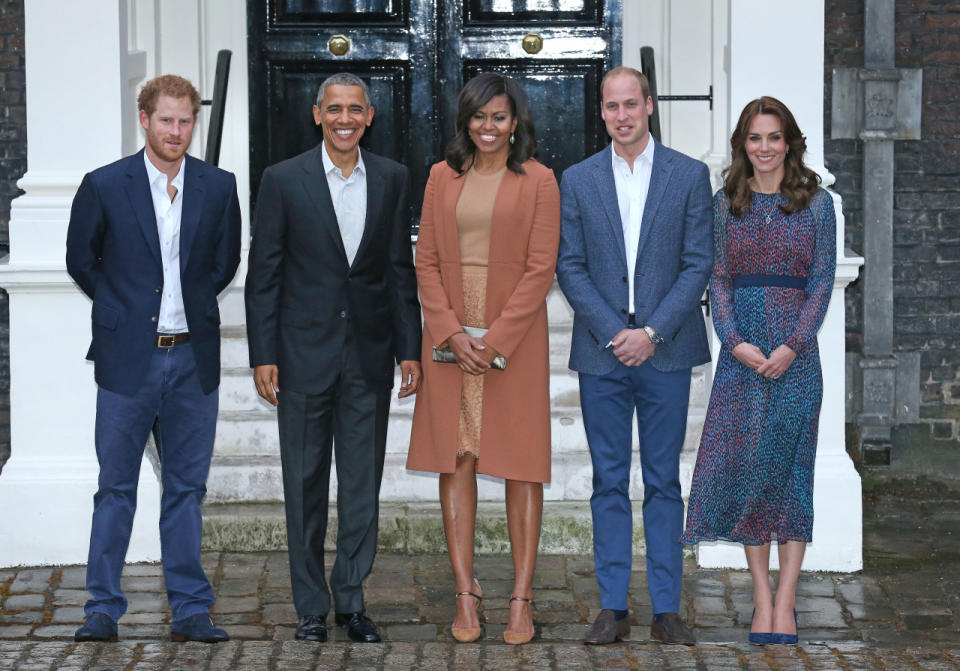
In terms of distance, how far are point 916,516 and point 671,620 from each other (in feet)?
7.75

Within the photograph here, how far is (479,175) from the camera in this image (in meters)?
5.29

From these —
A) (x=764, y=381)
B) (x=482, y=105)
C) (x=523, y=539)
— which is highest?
(x=482, y=105)

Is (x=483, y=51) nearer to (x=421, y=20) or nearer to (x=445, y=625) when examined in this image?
(x=421, y=20)

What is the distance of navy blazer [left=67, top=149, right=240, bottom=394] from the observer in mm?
5270

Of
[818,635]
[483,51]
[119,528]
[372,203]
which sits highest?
[483,51]

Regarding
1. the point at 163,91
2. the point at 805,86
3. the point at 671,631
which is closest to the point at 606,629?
the point at 671,631

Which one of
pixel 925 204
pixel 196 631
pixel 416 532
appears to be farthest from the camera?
pixel 925 204

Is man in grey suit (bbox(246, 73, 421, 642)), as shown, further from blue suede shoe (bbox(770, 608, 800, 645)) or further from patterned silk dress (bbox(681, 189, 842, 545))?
blue suede shoe (bbox(770, 608, 800, 645))

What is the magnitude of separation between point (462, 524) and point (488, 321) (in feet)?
2.30

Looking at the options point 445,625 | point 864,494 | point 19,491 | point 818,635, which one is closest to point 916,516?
point 864,494

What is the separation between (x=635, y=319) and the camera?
17.4 feet

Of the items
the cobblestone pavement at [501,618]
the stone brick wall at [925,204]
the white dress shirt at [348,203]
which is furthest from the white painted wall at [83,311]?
the white dress shirt at [348,203]

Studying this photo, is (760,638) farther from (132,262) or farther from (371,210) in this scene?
(132,262)

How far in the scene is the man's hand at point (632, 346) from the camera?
520 cm
